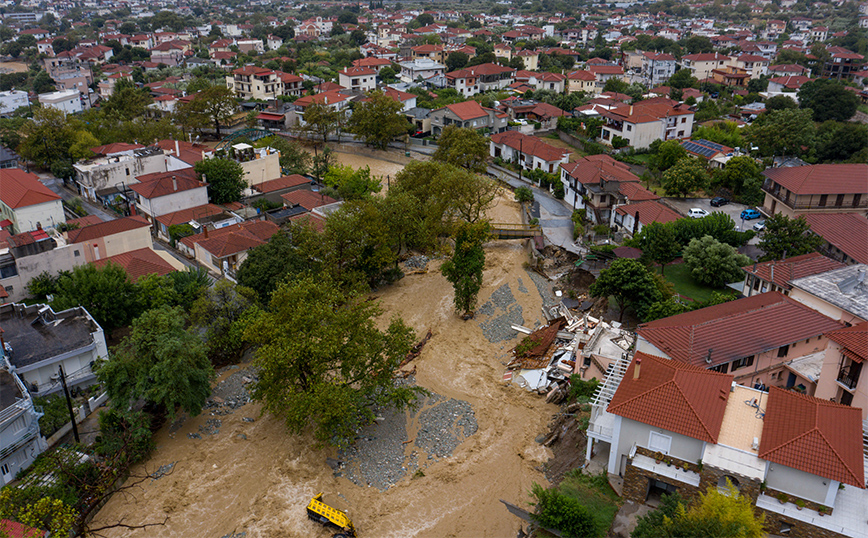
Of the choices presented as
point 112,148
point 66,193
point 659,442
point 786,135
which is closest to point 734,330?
point 659,442

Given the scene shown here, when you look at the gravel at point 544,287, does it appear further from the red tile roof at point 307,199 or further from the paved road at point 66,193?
the paved road at point 66,193

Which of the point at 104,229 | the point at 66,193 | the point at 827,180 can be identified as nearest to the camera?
the point at 104,229

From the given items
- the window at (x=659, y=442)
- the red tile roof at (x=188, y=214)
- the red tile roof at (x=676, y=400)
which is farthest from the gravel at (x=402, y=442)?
the red tile roof at (x=188, y=214)

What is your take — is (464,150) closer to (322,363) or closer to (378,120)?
(378,120)

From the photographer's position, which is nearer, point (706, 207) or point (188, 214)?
point (188, 214)

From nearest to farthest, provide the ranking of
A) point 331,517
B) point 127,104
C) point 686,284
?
point 331,517 → point 686,284 → point 127,104

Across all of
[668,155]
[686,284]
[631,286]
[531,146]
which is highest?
[668,155]
